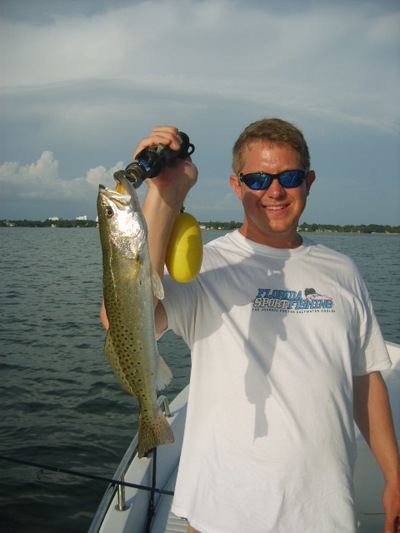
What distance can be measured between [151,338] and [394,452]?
1.79 m

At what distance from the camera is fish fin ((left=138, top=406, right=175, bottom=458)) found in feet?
7.01

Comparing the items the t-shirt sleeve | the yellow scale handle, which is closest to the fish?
the yellow scale handle

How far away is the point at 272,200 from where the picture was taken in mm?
2660

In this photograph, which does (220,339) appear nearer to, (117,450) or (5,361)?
(117,450)

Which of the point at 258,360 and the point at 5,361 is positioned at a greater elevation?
the point at 258,360

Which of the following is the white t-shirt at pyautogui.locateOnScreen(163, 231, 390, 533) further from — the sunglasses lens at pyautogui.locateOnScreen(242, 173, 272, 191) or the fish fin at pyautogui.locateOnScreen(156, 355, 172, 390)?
the sunglasses lens at pyautogui.locateOnScreen(242, 173, 272, 191)

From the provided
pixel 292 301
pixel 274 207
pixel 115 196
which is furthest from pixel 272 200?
pixel 115 196

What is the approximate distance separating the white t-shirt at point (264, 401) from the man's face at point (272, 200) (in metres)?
0.19

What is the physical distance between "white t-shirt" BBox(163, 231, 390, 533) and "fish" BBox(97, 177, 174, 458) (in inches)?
13.2

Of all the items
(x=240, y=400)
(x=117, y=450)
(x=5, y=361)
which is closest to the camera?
(x=240, y=400)

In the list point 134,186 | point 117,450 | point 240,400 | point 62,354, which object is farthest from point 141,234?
point 62,354

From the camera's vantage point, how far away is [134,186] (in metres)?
1.86

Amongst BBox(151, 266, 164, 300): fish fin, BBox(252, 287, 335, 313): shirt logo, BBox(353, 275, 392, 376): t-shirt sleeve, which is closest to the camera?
BBox(151, 266, 164, 300): fish fin

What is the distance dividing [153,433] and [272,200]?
1.44 meters
